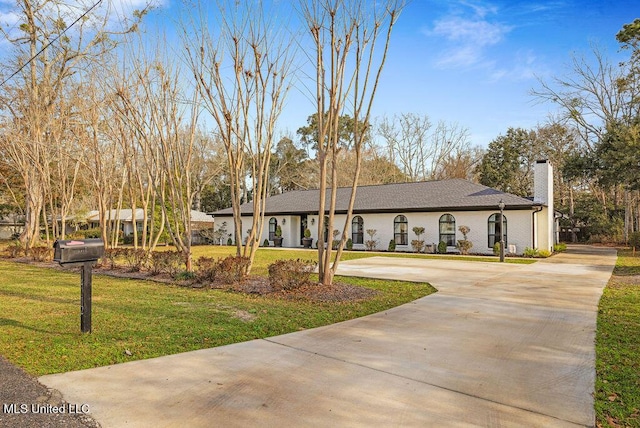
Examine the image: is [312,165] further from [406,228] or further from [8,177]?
[8,177]

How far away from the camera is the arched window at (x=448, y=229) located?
21328 millimetres

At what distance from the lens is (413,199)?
23.2 metres

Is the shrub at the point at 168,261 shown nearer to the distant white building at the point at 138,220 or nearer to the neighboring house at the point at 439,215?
the neighboring house at the point at 439,215

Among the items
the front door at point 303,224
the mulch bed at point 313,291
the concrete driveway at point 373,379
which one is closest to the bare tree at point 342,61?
the mulch bed at point 313,291

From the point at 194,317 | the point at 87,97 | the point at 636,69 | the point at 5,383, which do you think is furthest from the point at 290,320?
the point at 636,69

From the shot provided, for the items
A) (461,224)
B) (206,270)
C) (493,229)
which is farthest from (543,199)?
(206,270)

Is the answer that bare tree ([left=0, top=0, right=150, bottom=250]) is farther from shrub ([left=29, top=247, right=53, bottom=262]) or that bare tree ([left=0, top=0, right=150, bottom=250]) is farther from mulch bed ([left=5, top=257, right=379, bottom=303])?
mulch bed ([left=5, top=257, right=379, bottom=303])

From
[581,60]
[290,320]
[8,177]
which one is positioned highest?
[581,60]

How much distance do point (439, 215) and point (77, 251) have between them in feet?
62.9

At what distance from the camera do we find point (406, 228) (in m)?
22.8

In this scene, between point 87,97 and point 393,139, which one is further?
point 393,139

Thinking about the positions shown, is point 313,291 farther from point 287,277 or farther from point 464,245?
point 464,245

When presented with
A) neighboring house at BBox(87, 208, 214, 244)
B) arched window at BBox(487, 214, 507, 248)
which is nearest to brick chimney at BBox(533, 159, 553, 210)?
arched window at BBox(487, 214, 507, 248)

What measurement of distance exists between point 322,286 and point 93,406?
5.71 meters
